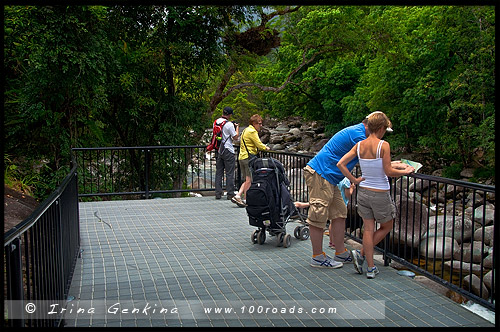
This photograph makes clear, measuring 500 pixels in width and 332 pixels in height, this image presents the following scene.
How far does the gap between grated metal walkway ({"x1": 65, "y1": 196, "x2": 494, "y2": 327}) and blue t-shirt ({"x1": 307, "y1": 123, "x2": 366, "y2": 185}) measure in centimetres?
125

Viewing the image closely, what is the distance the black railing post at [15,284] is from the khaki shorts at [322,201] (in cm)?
392

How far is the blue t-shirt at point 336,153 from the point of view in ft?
19.8

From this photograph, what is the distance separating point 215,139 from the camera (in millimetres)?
11336

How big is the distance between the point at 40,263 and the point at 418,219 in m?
10.4

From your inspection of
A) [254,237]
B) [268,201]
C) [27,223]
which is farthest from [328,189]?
[27,223]

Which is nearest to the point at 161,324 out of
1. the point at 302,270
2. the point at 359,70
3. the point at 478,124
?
the point at 302,270

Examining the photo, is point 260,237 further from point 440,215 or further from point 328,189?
point 440,215

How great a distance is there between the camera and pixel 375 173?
223 inches

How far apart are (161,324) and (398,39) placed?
26622 millimetres

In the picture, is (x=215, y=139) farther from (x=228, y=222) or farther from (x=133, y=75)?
(x=133, y=75)

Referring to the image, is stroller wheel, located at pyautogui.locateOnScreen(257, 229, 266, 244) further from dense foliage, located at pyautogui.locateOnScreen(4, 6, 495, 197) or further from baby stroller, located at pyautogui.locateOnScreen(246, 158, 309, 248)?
dense foliage, located at pyautogui.locateOnScreen(4, 6, 495, 197)

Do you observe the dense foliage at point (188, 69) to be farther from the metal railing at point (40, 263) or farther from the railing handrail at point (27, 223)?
the railing handrail at point (27, 223)

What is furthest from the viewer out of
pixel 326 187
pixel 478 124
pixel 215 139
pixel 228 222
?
pixel 478 124
